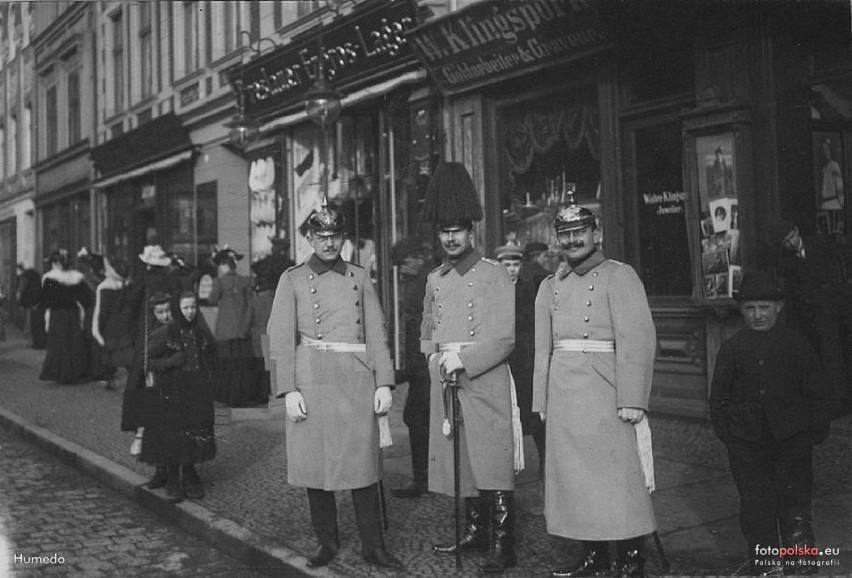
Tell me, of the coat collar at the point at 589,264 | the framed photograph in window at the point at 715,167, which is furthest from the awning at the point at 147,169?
the coat collar at the point at 589,264

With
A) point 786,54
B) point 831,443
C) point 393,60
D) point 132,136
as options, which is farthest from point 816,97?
point 132,136

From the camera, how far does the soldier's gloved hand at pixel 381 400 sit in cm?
512

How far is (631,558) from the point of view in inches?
178

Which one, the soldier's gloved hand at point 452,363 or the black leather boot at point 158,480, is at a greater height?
the soldier's gloved hand at point 452,363

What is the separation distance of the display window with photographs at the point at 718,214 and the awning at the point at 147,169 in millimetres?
11714

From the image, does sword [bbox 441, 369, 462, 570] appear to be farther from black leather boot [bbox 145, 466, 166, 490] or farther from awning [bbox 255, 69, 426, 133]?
awning [bbox 255, 69, 426, 133]

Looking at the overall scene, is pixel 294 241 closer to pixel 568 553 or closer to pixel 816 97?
pixel 816 97

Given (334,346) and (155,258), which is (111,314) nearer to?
(155,258)

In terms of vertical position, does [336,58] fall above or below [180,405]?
above

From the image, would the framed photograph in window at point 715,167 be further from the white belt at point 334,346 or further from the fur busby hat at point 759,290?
the white belt at point 334,346

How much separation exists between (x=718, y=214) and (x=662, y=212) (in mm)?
937

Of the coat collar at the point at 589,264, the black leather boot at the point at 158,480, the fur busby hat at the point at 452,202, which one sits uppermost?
the fur busby hat at the point at 452,202

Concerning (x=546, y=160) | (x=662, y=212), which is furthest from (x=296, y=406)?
(x=546, y=160)
